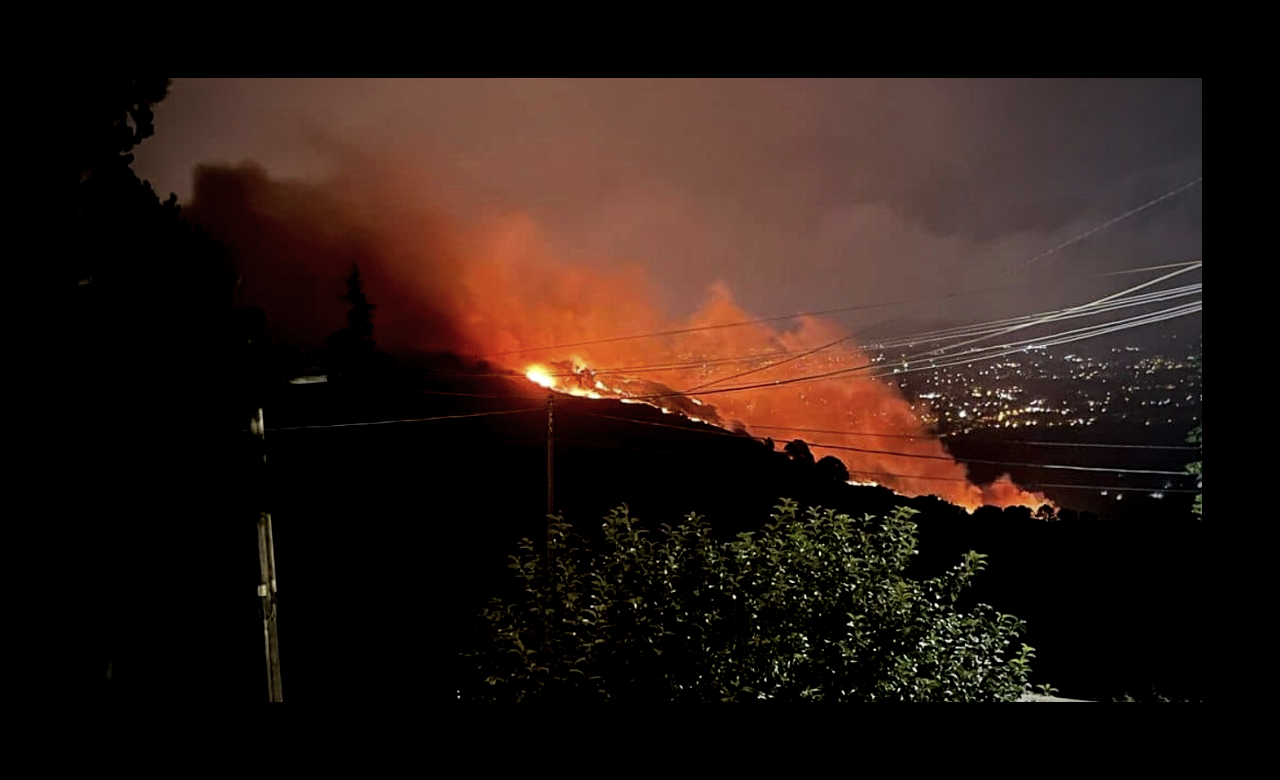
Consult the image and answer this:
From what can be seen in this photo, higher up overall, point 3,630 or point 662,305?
point 662,305

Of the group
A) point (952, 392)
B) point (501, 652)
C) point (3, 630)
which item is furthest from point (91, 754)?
point (952, 392)

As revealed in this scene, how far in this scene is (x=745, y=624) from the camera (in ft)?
11.0

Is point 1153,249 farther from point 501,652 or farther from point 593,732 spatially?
point 593,732

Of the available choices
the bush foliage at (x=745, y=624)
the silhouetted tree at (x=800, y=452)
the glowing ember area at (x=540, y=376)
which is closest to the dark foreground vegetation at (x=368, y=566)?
the bush foliage at (x=745, y=624)

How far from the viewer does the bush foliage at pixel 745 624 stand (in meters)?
3.26

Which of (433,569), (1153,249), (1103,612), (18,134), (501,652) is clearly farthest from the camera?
(433,569)

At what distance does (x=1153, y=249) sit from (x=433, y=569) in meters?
5.27

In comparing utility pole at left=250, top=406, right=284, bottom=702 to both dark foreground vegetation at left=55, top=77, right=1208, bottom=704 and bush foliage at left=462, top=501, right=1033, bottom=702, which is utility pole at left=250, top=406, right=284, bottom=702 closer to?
dark foreground vegetation at left=55, top=77, right=1208, bottom=704

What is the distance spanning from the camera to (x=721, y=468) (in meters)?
9.82

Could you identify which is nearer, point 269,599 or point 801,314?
point 269,599

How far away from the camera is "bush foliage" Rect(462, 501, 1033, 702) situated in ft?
10.7

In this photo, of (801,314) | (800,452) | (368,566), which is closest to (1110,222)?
(801,314)

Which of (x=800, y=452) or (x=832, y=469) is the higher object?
(x=800, y=452)

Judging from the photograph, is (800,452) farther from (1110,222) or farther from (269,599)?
(269,599)
